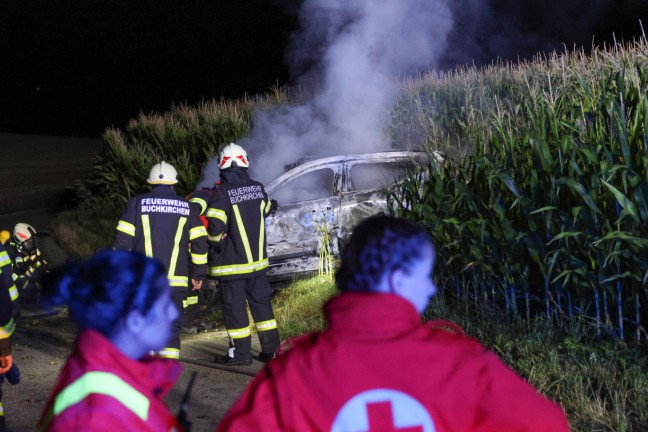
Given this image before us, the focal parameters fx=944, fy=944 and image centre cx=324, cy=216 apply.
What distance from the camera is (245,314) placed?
776cm

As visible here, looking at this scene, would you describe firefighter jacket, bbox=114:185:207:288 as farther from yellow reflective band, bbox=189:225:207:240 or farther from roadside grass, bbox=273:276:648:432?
roadside grass, bbox=273:276:648:432

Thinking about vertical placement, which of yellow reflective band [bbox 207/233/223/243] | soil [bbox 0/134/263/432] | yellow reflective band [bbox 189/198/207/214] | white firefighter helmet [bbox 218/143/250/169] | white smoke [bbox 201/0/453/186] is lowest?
soil [bbox 0/134/263/432]

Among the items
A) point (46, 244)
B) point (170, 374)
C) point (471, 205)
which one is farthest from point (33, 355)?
point (46, 244)

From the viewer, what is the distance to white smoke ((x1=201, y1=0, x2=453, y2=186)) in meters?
13.3

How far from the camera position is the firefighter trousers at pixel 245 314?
771 cm

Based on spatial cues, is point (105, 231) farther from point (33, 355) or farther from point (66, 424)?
point (66, 424)

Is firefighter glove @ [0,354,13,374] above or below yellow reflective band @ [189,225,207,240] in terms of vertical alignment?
below

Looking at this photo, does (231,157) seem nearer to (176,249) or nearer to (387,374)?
(176,249)

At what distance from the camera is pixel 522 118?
26.1 feet

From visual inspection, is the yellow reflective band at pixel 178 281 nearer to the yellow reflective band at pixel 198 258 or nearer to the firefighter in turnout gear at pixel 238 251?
the yellow reflective band at pixel 198 258

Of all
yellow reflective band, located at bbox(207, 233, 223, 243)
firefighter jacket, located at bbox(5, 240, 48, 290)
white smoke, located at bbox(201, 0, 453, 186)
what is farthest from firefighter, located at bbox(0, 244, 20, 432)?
white smoke, located at bbox(201, 0, 453, 186)

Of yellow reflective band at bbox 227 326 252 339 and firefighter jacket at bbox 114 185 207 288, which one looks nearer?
firefighter jacket at bbox 114 185 207 288

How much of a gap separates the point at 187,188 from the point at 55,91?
166 ft

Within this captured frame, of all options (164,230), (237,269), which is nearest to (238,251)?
(237,269)
